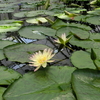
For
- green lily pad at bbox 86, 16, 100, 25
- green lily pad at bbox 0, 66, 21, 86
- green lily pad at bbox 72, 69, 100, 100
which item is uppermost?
green lily pad at bbox 86, 16, 100, 25

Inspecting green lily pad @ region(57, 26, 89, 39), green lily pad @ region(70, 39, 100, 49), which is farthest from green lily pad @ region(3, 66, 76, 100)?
green lily pad @ region(57, 26, 89, 39)

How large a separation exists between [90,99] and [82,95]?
36mm

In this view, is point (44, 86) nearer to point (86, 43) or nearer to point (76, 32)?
point (86, 43)

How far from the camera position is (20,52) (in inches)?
40.3

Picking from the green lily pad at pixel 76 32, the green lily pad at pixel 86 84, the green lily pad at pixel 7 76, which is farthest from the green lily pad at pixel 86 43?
the green lily pad at pixel 7 76

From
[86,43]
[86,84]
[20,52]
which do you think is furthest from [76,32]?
[86,84]

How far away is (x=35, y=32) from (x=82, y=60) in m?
0.74

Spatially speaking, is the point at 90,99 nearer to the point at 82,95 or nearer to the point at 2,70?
the point at 82,95

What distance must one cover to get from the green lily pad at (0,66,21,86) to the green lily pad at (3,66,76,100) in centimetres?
7

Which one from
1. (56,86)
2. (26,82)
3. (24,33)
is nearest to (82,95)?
(56,86)

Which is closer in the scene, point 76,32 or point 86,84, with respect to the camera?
point 86,84

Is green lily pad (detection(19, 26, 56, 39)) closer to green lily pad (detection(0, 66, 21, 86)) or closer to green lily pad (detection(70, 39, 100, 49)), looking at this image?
green lily pad (detection(70, 39, 100, 49))

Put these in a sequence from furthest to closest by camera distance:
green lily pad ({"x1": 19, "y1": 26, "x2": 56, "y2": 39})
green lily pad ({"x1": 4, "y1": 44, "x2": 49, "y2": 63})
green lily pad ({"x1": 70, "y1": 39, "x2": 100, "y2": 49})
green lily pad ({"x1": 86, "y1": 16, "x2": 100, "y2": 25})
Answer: green lily pad ({"x1": 86, "y1": 16, "x2": 100, "y2": 25})
green lily pad ({"x1": 19, "y1": 26, "x2": 56, "y2": 39})
green lily pad ({"x1": 70, "y1": 39, "x2": 100, "y2": 49})
green lily pad ({"x1": 4, "y1": 44, "x2": 49, "y2": 63})

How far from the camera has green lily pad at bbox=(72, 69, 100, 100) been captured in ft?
1.83
